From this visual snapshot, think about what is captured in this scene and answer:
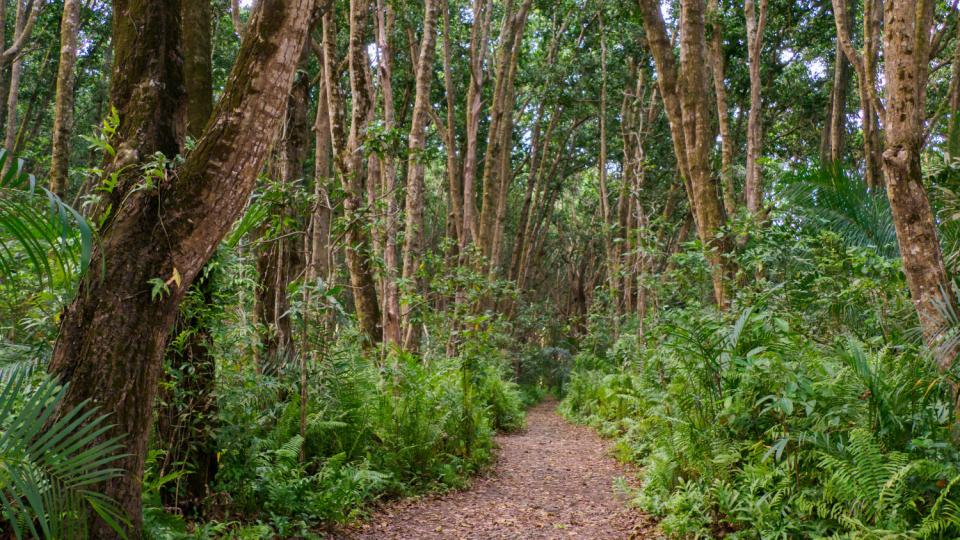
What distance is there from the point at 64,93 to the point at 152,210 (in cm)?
757

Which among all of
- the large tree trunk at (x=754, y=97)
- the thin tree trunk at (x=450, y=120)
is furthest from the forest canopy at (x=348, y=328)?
the thin tree trunk at (x=450, y=120)

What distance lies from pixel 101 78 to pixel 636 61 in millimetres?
14506

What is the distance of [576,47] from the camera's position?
61.6 feet

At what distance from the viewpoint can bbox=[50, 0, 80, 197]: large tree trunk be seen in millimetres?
9180

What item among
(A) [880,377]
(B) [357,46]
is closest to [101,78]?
(B) [357,46]

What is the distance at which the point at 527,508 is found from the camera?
6.89 metres

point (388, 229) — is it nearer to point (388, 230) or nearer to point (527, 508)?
point (388, 230)

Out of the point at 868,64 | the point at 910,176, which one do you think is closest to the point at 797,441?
the point at 910,176

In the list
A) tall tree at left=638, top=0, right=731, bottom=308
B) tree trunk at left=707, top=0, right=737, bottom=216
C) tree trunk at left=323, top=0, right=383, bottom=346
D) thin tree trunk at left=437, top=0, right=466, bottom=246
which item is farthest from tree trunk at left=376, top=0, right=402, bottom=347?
tree trunk at left=707, top=0, right=737, bottom=216

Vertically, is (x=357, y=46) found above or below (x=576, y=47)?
below

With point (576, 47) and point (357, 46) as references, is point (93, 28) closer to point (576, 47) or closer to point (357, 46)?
point (357, 46)

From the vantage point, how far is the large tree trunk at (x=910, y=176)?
4547 mm

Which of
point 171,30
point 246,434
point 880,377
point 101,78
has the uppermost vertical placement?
point 101,78

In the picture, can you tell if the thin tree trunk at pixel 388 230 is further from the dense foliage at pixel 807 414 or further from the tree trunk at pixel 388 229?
the dense foliage at pixel 807 414
